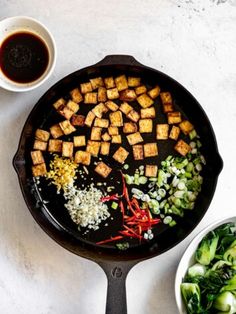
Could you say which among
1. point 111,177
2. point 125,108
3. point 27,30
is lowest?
point 111,177

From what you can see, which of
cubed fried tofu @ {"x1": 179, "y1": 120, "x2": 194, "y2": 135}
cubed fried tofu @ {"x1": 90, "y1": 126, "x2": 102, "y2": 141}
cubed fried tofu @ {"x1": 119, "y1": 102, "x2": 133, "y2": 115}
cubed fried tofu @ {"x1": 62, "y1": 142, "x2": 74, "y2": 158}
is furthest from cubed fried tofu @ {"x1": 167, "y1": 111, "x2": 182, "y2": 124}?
Answer: cubed fried tofu @ {"x1": 62, "y1": 142, "x2": 74, "y2": 158}

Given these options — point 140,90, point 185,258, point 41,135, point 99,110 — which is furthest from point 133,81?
point 185,258

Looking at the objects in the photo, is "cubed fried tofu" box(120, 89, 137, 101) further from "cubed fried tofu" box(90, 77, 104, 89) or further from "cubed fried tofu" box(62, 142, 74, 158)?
"cubed fried tofu" box(62, 142, 74, 158)

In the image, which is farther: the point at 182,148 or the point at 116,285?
the point at 182,148

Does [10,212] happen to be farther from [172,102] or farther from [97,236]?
[172,102]

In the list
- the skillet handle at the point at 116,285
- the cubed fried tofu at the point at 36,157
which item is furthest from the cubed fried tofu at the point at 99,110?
the skillet handle at the point at 116,285

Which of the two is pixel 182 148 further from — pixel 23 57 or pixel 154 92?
pixel 23 57

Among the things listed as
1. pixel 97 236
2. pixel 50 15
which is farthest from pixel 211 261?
pixel 50 15
